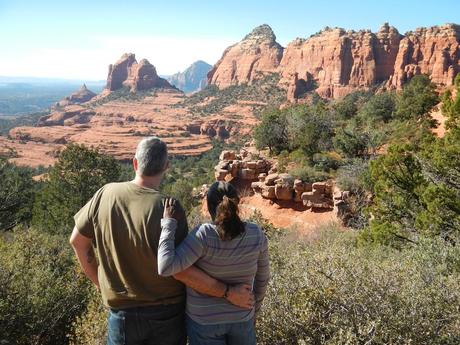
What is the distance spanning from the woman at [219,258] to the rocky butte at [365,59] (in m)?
70.5

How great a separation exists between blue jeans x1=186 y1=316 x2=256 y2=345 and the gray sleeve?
1.59 ft

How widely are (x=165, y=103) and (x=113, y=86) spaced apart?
103 ft

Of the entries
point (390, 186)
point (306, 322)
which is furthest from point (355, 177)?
point (306, 322)

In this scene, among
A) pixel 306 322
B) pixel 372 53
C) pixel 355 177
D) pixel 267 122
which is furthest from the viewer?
pixel 372 53

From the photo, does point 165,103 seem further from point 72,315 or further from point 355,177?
point 72,315

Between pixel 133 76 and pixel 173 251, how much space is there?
137537 mm

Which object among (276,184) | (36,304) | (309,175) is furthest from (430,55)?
(36,304)

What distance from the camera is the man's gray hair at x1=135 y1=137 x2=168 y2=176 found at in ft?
8.61

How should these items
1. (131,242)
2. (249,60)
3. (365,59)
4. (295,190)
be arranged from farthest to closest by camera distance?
(249,60), (365,59), (295,190), (131,242)

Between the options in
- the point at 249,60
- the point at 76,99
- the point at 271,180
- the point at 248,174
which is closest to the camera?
the point at 271,180

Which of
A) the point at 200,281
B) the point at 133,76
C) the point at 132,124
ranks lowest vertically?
the point at 132,124

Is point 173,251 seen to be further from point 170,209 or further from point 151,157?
point 151,157

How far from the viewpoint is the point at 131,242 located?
2588 millimetres

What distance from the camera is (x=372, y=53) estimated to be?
74.9 meters
